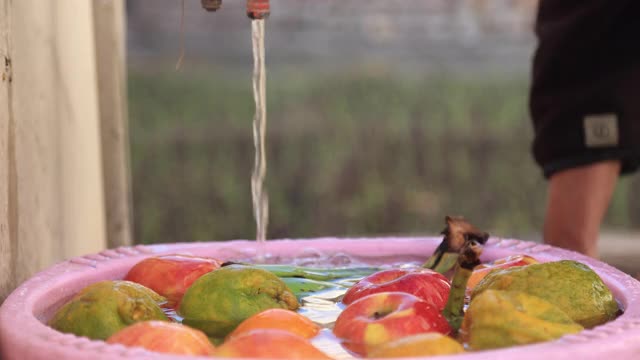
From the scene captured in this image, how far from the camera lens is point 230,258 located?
1.59 m

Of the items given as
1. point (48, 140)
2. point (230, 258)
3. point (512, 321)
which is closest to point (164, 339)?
point (512, 321)

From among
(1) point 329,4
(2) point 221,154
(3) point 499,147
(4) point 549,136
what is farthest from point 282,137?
(4) point 549,136

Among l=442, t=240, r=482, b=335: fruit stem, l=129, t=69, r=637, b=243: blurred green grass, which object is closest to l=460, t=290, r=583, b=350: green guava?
l=442, t=240, r=482, b=335: fruit stem

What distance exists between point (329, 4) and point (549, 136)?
4.12 metres

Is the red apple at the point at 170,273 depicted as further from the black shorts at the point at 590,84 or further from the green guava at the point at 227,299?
the black shorts at the point at 590,84

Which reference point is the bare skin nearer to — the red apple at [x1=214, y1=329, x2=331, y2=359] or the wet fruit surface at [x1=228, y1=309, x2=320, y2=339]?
the wet fruit surface at [x1=228, y1=309, x2=320, y2=339]

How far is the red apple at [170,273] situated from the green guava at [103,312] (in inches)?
6.0

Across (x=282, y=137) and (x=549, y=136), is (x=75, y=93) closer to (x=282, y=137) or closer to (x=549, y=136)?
(x=549, y=136)

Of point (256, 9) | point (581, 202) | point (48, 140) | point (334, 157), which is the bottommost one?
point (334, 157)

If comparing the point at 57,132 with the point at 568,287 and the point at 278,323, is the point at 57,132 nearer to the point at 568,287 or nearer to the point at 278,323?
the point at 278,323

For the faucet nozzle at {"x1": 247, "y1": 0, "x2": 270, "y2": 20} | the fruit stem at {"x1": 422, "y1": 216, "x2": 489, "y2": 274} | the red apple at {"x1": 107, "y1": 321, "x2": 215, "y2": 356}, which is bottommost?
the red apple at {"x1": 107, "y1": 321, "x2": 215, "y2": 356}

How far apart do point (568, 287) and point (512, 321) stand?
18 cm

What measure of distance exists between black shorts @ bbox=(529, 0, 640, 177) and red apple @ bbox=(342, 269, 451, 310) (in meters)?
1.12

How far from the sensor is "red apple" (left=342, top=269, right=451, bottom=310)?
1.21 m
